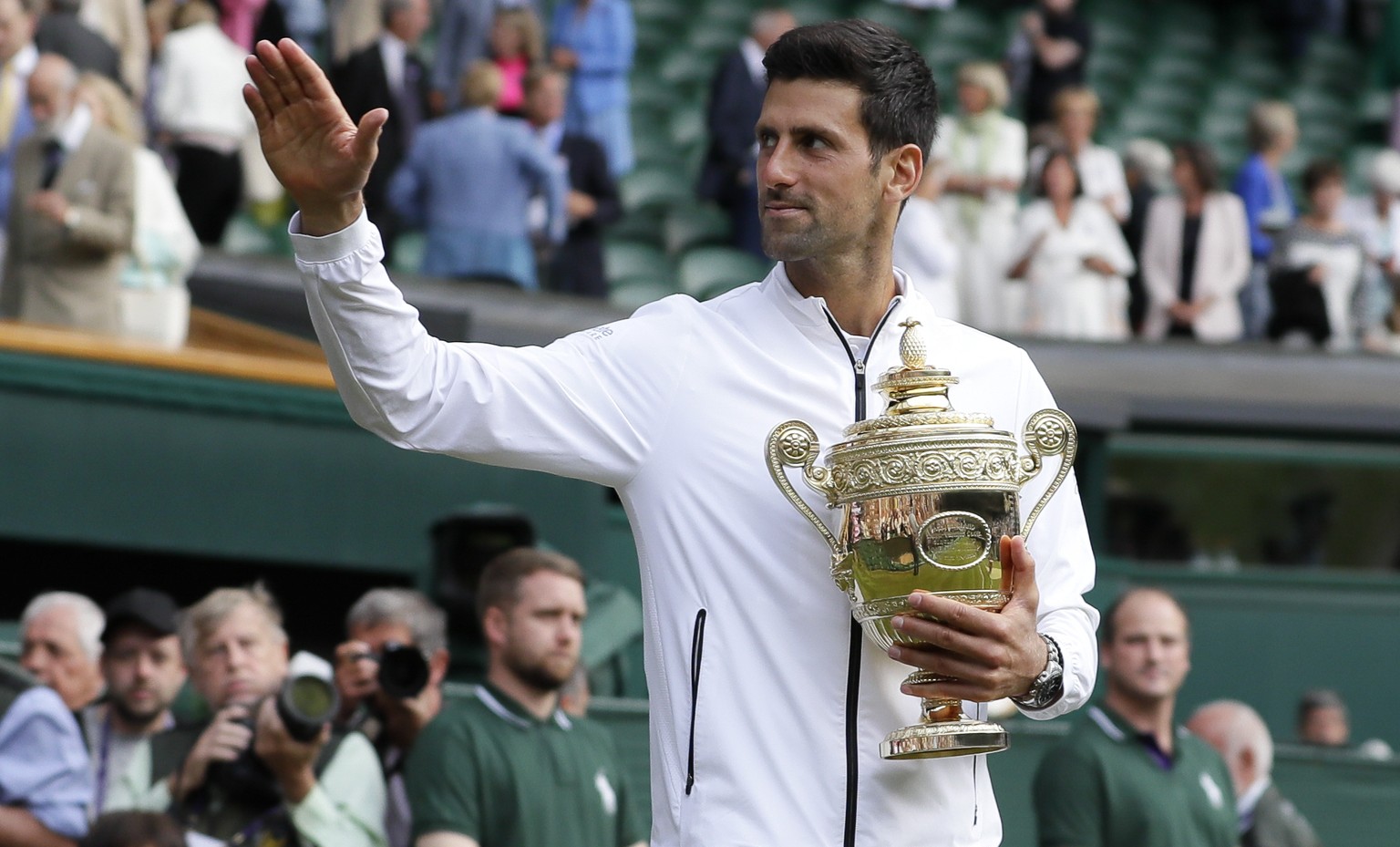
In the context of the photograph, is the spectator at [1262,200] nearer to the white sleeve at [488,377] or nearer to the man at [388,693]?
the man at [388,693]

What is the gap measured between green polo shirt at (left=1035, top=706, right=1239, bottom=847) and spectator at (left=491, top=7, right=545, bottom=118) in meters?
5.76

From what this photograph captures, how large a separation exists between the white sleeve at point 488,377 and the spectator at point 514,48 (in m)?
7.80

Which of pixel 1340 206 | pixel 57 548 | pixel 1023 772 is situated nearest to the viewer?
pixel 1023 772

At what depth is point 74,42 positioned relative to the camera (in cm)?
938

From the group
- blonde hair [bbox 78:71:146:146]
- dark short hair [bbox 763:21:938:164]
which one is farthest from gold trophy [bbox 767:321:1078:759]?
blonde hair [bbox 78:71:146:146]

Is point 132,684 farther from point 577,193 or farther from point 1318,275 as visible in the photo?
point 1318,275

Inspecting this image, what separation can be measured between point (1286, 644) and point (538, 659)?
5111 mm

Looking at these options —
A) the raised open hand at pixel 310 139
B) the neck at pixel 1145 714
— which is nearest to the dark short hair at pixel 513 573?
the neck at pixel 1145 714

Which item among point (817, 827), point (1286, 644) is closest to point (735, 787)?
point (817, 827)

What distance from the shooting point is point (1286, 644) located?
32.1 ft

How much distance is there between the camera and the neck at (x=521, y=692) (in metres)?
5.63

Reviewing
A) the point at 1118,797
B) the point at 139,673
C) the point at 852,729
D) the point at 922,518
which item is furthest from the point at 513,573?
the point at 922,518

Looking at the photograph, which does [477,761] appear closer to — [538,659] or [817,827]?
[538,659]

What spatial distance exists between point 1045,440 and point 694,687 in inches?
23.1
